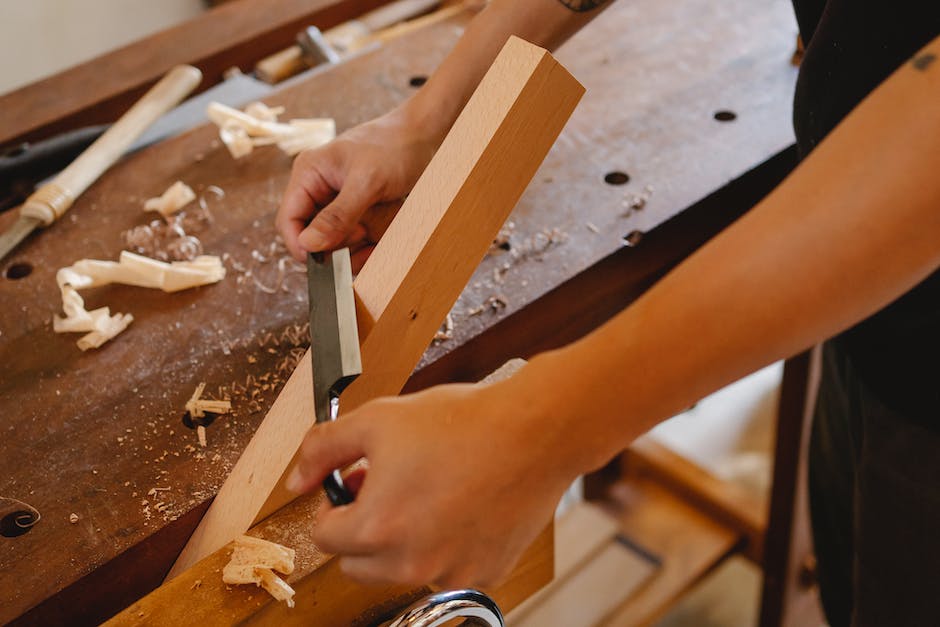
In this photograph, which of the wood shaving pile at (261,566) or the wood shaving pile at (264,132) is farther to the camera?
the wood shaving pile at (264,132)

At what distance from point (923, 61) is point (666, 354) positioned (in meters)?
0.21

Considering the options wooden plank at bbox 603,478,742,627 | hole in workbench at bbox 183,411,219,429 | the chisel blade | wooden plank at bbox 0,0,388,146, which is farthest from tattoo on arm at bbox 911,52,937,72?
wooden plank at bbox 603,478,742,627

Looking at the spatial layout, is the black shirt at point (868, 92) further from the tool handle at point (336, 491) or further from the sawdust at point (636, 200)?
the tool handle at point (336, 491)

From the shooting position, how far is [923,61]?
0.45m

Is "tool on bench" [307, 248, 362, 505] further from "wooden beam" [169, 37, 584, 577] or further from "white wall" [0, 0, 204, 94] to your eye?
"white wall" [0, 0, 204, 94]

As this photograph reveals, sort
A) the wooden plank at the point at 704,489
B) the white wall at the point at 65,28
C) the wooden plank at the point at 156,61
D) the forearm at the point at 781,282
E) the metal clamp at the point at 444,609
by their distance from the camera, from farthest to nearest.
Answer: the white wall at the point at 65,28, the wooden plank at the point at 704,489, the wooden plank at the point at 156,61, the metal clamp at the point at 444,609, the forearm at the point at 781,282

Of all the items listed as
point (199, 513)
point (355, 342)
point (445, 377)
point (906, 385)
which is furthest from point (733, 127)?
point (199, 513)

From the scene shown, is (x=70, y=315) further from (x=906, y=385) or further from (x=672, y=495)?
(x=672, y=495)

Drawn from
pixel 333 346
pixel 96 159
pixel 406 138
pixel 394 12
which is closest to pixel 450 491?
pixel 333 346

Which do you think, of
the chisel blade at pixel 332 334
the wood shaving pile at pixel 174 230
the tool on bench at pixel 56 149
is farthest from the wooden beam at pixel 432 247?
the tool on bench at pixel 56 149

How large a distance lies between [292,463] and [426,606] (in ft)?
0.52

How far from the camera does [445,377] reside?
2.58 feet

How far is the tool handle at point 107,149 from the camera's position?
987 mm

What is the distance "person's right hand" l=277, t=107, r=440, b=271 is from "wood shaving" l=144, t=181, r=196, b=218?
0.24m
